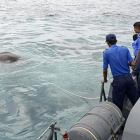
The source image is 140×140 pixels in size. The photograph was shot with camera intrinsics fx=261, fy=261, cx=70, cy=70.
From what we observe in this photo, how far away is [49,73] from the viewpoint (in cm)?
1235

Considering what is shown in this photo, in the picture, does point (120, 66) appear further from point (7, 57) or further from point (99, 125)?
point (7, 57)

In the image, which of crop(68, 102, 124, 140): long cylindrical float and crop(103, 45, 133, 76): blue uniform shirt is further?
crop(103, 45, 133, 76): blue uniform shirt

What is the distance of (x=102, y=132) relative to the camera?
4.82 meters

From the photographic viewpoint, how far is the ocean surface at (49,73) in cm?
817

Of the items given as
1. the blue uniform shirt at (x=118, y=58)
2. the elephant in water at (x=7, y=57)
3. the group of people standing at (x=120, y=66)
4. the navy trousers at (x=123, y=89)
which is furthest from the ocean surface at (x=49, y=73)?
the blue uniform shirt at (x=118, y=58)

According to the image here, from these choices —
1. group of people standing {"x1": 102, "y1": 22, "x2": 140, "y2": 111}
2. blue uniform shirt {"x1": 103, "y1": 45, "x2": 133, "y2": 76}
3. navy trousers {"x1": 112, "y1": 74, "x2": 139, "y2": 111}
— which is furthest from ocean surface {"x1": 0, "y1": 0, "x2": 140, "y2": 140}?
blue uniform shirt {"x1": 103, "y1": 45, "x2": 133, "y2": 76}

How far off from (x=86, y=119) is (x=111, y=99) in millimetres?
1991

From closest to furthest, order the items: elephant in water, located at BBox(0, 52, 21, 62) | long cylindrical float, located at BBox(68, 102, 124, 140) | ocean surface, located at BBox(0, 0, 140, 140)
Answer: long cylindrical float, located at BBox(68, 102, 124, 140)
ocean surface, located at BBox(0, 0, 140, 140)
elephant in water, located at BBox(0, 52, 21, 62)

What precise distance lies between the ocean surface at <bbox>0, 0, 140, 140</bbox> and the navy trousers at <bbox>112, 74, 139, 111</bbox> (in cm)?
196

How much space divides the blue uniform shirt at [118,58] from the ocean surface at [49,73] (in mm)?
2450

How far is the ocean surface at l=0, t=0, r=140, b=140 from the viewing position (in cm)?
817

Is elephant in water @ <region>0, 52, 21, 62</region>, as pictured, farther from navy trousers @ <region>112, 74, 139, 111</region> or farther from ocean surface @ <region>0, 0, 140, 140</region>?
navy trousers @ <region>112, 74, 139, 111</region>

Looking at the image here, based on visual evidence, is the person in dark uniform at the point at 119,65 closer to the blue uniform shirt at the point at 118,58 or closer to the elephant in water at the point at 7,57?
the blue uniform shirt at the point at 118,58

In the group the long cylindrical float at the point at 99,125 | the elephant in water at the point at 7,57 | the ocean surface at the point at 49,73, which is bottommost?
the ocean surface at the point at 49,73
